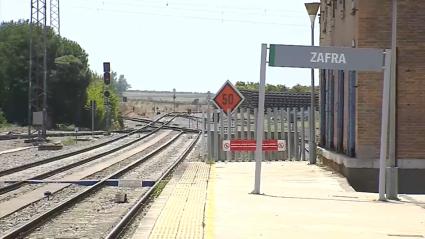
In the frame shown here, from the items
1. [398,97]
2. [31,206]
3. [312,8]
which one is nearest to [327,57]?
[398,97]

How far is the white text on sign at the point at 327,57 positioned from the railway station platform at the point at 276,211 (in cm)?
282

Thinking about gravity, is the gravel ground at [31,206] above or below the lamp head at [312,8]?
below

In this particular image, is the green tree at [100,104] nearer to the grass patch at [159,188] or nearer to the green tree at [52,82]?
the green tree at [52,82]

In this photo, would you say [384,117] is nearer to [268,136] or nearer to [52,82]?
[268,136]

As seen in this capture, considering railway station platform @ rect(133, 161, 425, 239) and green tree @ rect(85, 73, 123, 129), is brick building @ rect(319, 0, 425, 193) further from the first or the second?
green tree @ rect(85, 73, 123, 129)

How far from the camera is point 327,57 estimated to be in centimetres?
1573

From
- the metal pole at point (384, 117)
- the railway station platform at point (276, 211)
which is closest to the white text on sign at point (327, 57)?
the metal pole at point (384, 117)

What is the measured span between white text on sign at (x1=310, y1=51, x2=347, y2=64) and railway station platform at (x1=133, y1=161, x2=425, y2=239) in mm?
2821

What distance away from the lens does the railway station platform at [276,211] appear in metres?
11.0

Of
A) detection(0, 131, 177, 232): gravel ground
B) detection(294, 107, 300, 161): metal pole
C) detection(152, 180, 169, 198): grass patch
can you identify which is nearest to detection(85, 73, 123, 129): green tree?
detection(294, 107, 300, 161): metal pole

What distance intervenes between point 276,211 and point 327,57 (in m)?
3.97

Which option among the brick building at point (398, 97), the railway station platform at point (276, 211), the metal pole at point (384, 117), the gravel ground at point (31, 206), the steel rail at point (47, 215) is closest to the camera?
the railway station platform at point (276, 211)

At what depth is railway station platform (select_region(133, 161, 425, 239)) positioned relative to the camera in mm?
10984

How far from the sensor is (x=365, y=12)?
19.1 m
